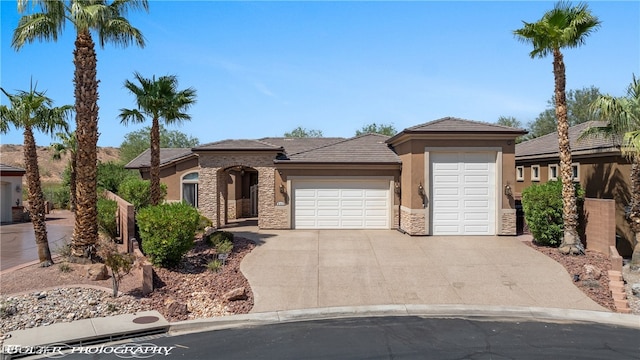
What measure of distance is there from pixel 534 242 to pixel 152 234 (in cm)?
1370

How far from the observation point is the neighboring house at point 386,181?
18.3 meters

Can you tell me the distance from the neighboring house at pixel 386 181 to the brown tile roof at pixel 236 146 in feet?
0.16

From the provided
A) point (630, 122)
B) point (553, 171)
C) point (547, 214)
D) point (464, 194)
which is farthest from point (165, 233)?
point (553, 171)

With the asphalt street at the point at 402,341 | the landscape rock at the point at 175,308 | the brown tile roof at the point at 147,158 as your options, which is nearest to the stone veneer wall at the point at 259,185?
the brown tile roof at the point at 147,158

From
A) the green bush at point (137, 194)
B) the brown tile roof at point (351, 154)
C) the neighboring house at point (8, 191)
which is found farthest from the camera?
the neighboring house at point (8, 191)

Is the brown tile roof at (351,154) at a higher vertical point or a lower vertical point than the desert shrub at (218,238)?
higher

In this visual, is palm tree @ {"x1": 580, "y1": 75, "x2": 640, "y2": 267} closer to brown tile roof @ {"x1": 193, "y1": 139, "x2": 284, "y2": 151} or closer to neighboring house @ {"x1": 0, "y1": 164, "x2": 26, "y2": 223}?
brown tile roof @ {"x1": 193, "y1": 139, "x2": 284, "y2": 151}

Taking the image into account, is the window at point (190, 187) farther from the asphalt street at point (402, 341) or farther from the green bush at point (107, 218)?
the asphalt street at point (402, 341)

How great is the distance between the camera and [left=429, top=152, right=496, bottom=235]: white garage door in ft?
60.4

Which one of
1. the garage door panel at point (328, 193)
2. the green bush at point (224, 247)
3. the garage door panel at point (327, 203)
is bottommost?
the green bush at point (224, 247)

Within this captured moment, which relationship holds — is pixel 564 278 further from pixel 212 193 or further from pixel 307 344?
pixel 212 193

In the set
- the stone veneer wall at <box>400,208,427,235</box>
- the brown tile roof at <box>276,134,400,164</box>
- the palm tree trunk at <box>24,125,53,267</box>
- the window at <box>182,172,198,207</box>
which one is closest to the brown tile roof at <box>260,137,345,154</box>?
the brown tile roof at <box>276,134,400,164</box>

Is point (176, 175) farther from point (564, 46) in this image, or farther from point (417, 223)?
point (564, 46)

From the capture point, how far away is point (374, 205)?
805 inches
